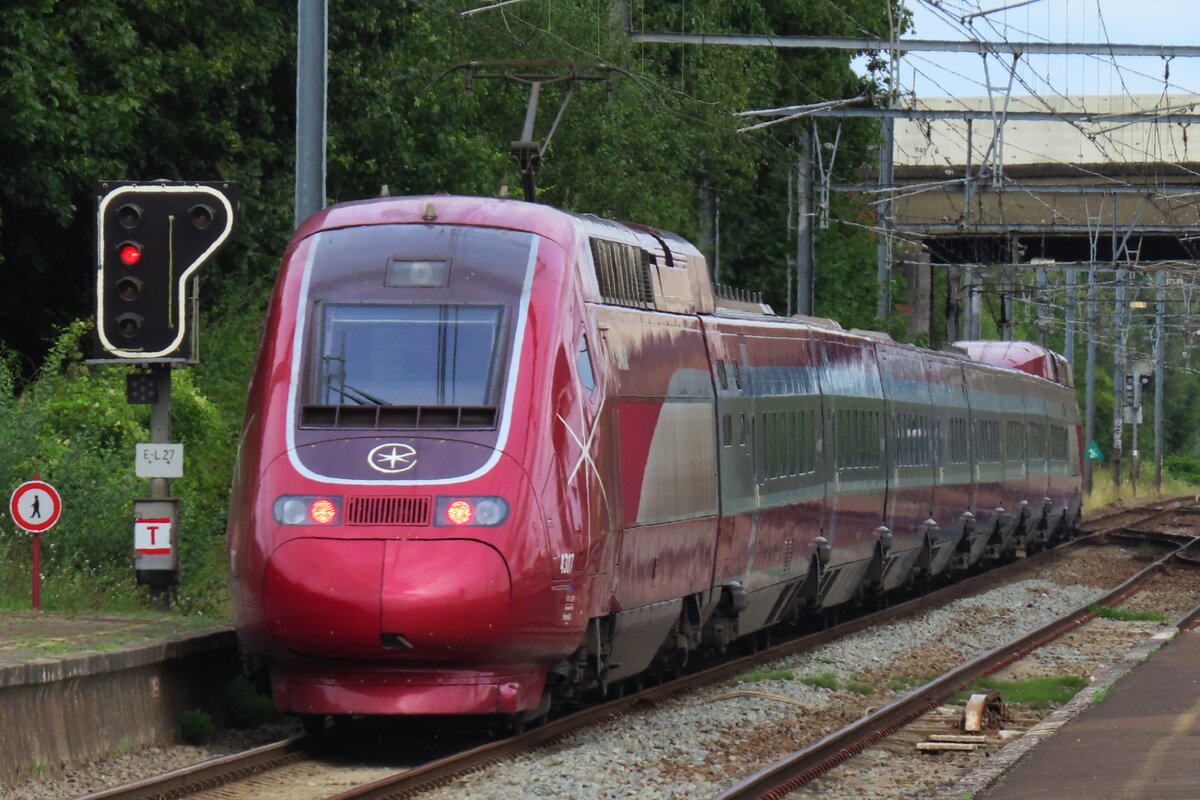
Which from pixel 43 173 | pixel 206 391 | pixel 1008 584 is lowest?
pixel 1008 584

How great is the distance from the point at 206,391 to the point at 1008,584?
1274 centimetres

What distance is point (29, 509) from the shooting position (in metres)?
14.7

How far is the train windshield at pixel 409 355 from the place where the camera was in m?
12.3

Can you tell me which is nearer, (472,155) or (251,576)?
(251,576)

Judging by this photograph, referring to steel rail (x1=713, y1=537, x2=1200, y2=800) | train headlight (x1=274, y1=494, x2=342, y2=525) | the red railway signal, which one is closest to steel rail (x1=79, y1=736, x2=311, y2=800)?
train headlight (x1=274, y1=494, x2=342, y2=525)

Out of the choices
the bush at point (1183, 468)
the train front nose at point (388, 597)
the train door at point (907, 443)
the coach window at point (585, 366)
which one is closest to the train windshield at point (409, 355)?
the coach window at point (585, 366)

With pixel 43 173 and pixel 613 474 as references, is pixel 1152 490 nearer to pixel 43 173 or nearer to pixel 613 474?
pixel 43 173

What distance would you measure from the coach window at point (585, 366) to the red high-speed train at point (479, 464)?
0.02 metres

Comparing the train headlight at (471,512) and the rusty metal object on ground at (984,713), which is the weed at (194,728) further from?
the rusty metal object on ground at (984,713)

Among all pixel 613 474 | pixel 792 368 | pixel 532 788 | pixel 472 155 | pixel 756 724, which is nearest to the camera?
pixel 532 788

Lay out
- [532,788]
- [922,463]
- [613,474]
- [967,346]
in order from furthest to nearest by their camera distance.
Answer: [967,346], [922,463], [613,474], [532,788]

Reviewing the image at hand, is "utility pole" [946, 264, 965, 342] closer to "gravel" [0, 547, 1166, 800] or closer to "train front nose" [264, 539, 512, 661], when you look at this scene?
"gravel" [0, 547, 1166, 800]

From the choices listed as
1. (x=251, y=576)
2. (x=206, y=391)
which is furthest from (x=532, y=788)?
(x=206, y=391)

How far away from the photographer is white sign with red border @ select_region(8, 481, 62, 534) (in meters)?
14.7
